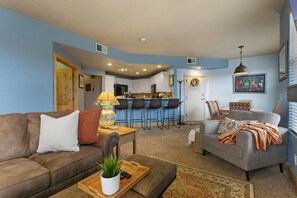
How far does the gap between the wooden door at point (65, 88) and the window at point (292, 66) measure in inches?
204

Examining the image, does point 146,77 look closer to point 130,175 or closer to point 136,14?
point 136,14

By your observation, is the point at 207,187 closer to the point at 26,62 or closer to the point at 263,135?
the point at 263,135

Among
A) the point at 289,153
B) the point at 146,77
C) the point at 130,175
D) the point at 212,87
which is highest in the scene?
the point at 146,77

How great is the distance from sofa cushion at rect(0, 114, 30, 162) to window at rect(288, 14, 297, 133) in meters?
3.22

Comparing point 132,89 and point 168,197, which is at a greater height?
point 132,89

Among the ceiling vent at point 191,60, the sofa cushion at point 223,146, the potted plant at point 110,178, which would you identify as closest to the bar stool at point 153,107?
the ceiling vent at point 191,60

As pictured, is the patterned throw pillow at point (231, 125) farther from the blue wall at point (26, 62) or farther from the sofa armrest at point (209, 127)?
the blue wall at point (26, 62)

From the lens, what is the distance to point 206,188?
172cm

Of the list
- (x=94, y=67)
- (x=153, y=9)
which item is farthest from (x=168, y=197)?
(x=94, y=67)

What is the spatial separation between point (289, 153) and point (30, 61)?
14.2 ft

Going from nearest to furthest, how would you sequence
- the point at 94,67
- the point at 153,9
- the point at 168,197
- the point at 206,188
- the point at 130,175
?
the point at 130,175, the point at 168,197, the point at 206,188, the point at 153,9, the point at 94,67

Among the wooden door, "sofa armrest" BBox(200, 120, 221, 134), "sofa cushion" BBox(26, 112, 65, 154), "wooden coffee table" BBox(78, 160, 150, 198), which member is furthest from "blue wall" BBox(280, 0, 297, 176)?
the wooden door

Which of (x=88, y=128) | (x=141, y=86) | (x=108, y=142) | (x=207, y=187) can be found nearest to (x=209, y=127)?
(x=207, y=187)

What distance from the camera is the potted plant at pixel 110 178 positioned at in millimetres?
949
